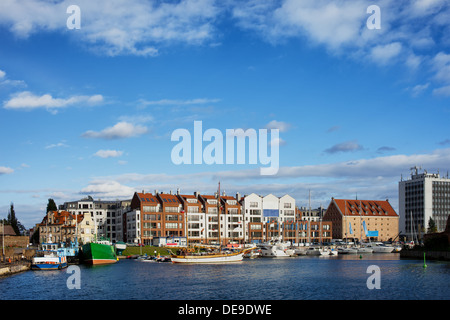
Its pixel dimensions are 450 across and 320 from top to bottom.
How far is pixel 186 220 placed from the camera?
550 feet

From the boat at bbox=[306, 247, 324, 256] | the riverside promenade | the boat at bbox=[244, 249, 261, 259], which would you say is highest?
the riverside promenade

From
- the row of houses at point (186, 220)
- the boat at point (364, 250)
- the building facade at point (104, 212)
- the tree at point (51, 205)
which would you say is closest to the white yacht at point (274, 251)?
the row of houses at point (186, 220)

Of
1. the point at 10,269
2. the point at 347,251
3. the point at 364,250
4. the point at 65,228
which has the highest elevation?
the point at 65,228

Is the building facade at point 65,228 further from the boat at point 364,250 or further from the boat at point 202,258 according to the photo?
the boat at point 364,250

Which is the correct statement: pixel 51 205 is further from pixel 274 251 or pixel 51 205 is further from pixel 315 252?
pixel 315 252

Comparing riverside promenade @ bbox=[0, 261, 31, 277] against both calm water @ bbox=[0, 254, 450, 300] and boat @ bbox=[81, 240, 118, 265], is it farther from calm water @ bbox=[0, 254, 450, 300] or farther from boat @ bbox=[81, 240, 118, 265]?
boat @ bbox=[81, 240, 118, 265]

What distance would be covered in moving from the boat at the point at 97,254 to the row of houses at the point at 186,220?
32.4 metres

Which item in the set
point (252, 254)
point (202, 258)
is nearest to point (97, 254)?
point (202, 258)

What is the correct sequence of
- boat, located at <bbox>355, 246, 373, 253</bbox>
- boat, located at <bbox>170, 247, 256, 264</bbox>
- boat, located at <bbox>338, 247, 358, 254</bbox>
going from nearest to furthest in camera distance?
1. boat, located at <bbox>170, 247, 256, 264</bbox>
2. boat, located at <bbox>338, 247, 358, 254</bbox>
3. boat, located at <bbox>355, 246, 373, 253</bbox>

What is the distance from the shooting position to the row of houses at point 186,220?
161625 millimetres

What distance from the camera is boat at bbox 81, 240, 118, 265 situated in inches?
4343

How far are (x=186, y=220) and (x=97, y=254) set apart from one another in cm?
5839

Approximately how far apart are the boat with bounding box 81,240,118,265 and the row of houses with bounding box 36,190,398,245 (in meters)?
32.4

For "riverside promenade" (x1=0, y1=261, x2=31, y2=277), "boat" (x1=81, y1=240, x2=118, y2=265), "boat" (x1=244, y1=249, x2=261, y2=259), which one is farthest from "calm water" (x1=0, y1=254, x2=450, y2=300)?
"boat" (x1=244, y1=249, x2=261, y2=259)
